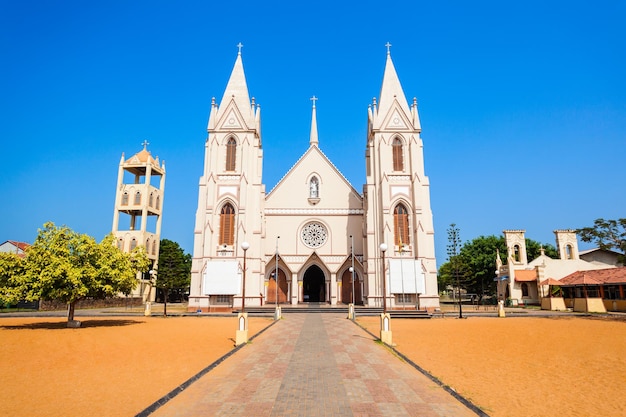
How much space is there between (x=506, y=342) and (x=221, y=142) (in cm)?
3150

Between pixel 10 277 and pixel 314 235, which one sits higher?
pixel 314 235

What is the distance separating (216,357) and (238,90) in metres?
34.2

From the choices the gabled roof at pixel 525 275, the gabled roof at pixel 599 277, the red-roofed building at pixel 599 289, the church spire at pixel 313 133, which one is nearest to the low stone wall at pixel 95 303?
the church spire at pixel 313 133

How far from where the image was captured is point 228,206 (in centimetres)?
3734

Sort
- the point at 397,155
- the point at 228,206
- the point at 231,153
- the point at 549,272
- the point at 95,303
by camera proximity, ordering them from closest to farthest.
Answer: the point at 228,206, the point at 397,155, the point at 231,153, the point at 95,303, the point at 549,272

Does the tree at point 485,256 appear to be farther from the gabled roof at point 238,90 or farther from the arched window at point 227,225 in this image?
the gabled roof at point 238,90

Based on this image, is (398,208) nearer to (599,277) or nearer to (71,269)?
(599,277)

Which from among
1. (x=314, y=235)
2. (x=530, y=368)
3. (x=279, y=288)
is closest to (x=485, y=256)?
(x=314, y=235)

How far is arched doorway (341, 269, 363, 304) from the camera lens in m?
38.7

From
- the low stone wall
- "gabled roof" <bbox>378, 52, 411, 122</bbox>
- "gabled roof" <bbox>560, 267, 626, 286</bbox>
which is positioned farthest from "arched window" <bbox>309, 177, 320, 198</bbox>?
"gabled roof" <bbox>560, 267, 626, 286</bbox>

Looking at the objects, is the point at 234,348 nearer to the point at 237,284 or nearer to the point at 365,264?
the point at 237,284

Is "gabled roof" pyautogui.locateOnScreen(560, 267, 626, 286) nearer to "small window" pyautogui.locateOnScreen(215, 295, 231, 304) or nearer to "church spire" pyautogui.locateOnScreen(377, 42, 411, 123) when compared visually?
"church spire" pyautogui.locateOnScreen(377, 42, 411, 123)

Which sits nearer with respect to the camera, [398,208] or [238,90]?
[398,208]

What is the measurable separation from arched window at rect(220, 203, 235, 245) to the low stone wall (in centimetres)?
1435
